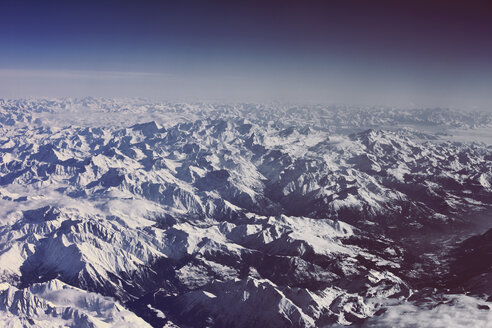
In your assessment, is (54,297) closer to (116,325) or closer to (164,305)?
(116,325)

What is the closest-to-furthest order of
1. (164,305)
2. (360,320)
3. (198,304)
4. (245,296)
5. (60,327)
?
(360,320)
(60,327)
(245,296)
(198,304)
(164,305)

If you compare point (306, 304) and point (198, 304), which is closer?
point (306, 304)

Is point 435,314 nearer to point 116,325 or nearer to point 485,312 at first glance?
point 485,312

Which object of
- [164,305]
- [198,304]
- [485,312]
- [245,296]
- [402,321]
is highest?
[485,312]

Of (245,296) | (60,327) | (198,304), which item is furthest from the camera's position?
(198,304)

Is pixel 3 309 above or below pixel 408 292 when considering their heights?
below

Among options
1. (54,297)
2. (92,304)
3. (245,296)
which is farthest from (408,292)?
(54,297)

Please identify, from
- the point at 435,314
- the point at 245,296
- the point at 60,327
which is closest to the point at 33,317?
the point at 60,327

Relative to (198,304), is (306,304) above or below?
above

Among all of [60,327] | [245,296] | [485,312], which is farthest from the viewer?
[245,296]
